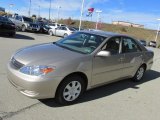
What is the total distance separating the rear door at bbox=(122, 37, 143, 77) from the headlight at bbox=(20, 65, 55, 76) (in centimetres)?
262

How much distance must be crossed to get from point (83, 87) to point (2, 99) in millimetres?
1762

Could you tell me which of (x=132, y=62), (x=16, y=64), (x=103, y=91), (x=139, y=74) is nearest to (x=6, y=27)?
(x=139, y=74)

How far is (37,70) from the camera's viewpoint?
4.19 m

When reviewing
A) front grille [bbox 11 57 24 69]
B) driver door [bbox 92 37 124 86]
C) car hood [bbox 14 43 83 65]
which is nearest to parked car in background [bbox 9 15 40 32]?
driver door [bbox 92 37 124 86]

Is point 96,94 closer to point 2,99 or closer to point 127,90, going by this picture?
point 127,90

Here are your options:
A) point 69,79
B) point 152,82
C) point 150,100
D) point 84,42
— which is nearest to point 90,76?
point 69,79

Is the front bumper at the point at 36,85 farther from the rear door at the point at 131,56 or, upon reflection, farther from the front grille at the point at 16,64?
the rear door at the point at 131,56

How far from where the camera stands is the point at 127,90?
6348mm

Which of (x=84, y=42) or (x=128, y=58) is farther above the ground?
(x=84, y=42)

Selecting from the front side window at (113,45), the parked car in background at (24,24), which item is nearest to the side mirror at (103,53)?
the front side window at (113,45)

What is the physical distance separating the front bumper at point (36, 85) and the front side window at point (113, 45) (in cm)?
174

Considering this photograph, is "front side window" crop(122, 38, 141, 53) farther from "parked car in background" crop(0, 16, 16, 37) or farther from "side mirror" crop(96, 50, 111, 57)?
"parked car in background" crop(0, 16, 16, 37)

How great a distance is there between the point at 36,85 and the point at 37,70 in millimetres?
290

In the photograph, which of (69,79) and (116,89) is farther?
(116,89)
